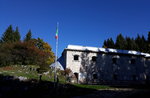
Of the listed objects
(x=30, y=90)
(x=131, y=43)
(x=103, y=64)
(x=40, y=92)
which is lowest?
(x=40, y=92)

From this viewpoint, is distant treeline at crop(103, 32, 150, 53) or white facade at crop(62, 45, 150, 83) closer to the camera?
white facade at crop(62, 45, 150, 83)

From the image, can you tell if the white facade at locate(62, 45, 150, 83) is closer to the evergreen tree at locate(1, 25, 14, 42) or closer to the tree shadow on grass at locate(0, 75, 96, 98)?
the tree shadow on grass at locate(0, 75, 96, 98)

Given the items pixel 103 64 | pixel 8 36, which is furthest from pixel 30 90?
pixel 8 36

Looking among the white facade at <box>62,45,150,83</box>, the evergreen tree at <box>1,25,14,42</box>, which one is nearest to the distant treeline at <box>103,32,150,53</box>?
the white facade at <box>62,45,150,83</box>

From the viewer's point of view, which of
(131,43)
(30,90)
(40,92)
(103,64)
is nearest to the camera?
(40,92)

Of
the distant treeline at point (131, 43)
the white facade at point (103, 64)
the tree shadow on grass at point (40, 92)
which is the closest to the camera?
the tree shadow on grass at point (40, 92)

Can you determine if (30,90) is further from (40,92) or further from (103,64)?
(103,64)

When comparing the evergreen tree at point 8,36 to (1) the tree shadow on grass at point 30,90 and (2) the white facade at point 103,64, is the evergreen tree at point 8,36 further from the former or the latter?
(1) the tree shadow on grass at point 30,90

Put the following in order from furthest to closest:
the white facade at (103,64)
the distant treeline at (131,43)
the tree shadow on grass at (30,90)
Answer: the distant treeline at (131,43) → the white facade at (103,64) → the tree shadow on grass at (30,90)

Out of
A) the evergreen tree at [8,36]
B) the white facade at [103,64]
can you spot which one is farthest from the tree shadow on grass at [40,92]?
the evergreen tree at [8,36]

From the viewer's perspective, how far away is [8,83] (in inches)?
630

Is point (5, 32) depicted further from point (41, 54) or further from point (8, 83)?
point (8, 83)

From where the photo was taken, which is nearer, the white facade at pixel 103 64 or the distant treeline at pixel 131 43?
the white facade at pixel 103 64

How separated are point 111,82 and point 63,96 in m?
16.6
